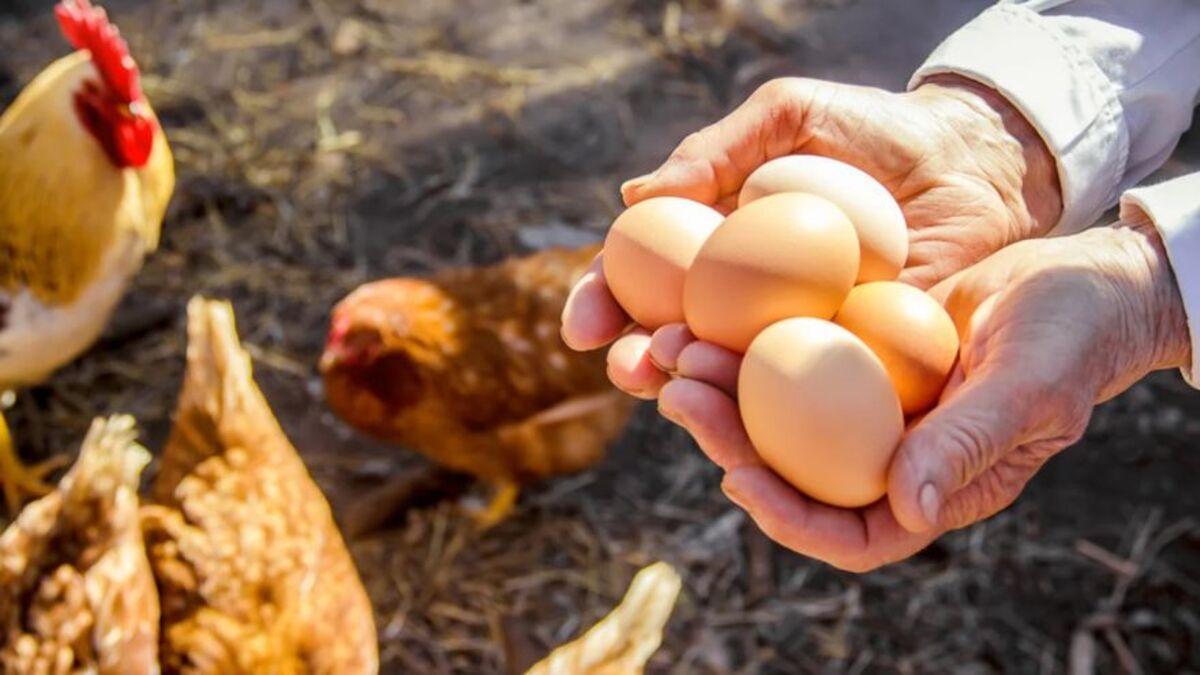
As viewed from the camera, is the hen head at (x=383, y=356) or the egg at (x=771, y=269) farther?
the hen head at (x=383, y=356)

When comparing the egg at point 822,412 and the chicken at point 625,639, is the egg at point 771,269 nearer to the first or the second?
the egg at point 822,412

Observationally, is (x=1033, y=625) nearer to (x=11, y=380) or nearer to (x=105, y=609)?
(x=105, y=609)

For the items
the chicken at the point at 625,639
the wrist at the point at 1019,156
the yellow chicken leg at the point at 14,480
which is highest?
the wrist at the point at 1019,156

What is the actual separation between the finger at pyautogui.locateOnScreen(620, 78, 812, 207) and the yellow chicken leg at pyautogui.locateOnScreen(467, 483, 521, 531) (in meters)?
1.12

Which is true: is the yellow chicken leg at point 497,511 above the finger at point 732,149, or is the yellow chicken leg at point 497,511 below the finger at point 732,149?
below

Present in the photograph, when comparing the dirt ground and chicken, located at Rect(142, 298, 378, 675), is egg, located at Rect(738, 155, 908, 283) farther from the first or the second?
the dirt ground

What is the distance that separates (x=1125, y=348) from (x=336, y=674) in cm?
125

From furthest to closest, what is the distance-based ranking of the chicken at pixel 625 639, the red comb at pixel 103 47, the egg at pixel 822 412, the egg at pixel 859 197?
the red comb at pixel 103 47
the chicken at pixel 625 639
the egg at pixel 859 197
the egg at pixel 822 412

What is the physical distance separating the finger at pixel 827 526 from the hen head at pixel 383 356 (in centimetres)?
124

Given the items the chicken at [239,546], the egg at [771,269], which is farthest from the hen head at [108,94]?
the egg at [771,269]

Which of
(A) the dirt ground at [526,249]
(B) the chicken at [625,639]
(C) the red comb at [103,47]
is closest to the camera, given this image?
(B) the chicken at [625,639]

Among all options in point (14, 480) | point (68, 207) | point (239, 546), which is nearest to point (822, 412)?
point (239, 546)

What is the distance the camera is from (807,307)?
1375 mm

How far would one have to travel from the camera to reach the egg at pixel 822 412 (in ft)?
4.08
